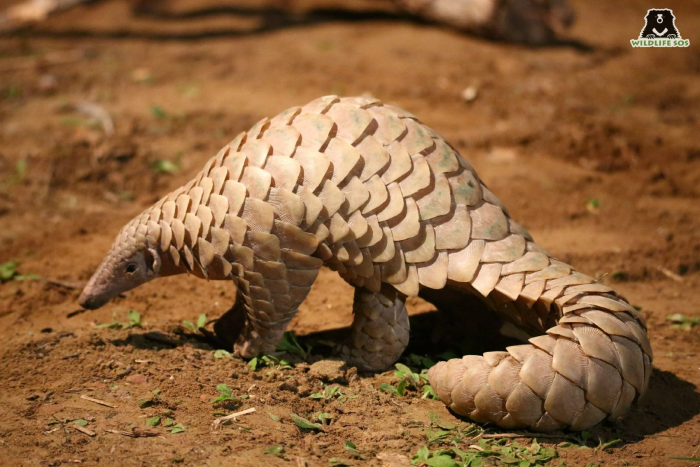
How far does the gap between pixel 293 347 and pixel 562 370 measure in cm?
162

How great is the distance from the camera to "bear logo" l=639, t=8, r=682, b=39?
10.1 m

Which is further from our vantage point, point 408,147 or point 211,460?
point 408,147

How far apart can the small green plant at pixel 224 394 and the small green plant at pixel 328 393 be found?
42 cm

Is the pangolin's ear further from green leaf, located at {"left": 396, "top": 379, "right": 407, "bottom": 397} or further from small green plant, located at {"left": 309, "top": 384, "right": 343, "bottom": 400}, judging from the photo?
green leaf, located at {"left": 396, "top": 379, "right": 407, "bottom": 397}

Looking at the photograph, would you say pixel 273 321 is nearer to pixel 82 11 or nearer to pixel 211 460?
pixel 211 460

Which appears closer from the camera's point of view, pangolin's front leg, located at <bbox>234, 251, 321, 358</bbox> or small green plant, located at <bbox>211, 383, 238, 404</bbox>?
small green plant, located at <bbox>211, 383, 238, 404</bbox>

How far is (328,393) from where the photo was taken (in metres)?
3.65

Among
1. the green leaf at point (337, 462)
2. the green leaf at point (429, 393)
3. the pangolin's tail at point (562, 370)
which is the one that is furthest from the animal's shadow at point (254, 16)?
the green leaf at point (337, 462)

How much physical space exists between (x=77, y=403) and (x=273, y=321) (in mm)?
1069

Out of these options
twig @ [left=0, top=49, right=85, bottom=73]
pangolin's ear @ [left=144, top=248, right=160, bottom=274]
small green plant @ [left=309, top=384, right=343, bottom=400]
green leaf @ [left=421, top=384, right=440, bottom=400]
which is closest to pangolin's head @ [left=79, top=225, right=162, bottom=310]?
pangolin's ear @ [left=144, top=248, right=160, bottom=274]

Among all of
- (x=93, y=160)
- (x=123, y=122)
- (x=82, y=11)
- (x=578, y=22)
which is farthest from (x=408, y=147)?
(x=82, y=11)

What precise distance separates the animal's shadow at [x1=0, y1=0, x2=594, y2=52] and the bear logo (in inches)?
37.1

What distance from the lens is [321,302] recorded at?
16.1ft

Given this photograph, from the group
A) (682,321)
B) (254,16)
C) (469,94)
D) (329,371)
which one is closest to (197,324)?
(329,371)
